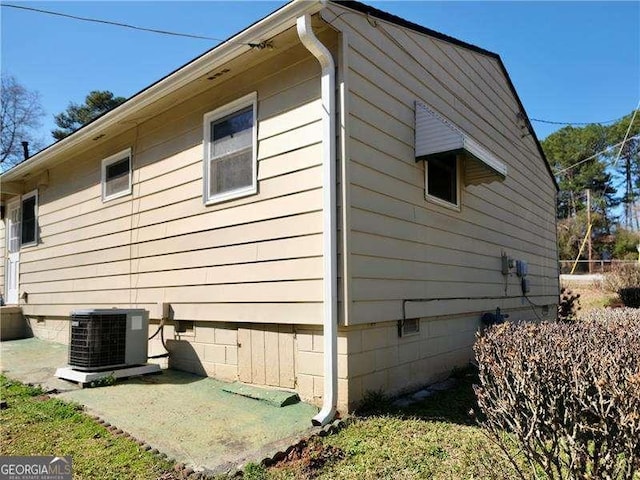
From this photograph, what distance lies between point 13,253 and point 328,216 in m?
9.63

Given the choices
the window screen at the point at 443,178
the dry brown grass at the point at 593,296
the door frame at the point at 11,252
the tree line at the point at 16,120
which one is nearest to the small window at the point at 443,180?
the window screen at the point at 443,178

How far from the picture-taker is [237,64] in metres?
4.97

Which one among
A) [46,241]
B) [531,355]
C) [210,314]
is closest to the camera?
[531,355]

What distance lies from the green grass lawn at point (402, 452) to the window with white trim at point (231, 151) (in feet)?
8.80

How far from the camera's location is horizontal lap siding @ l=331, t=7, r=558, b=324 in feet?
14.5

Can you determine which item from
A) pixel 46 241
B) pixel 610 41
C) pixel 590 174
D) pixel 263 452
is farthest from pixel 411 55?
pixel 590 174

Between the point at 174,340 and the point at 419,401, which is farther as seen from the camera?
the point at 174,340

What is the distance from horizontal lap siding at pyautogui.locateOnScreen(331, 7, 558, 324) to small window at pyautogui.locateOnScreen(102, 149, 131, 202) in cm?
419

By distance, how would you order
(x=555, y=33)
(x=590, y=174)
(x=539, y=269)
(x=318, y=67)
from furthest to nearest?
(x=590, y=174) < (x=539, y=269) < (x=555, y=33) < (x=318, y=67)

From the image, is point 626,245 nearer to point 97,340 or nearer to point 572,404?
point 572,404

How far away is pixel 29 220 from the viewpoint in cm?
991

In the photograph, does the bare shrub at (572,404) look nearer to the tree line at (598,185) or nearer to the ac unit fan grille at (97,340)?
the ac unit fan grille at (97,340)

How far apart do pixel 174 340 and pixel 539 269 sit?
307 inches

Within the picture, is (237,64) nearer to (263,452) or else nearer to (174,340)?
(174,340)
